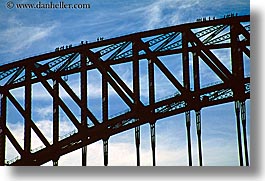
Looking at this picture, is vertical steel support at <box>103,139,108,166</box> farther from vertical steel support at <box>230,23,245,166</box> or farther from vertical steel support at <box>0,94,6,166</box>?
vertical steel support at <box>230,23,245,166</box>

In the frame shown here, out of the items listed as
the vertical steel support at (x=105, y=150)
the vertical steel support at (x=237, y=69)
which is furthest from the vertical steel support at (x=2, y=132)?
the vertical steel support at (x=237, y=69)

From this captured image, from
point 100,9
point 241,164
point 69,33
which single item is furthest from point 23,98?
point 241,164

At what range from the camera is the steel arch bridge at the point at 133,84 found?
5555mm

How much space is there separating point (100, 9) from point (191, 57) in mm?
1016

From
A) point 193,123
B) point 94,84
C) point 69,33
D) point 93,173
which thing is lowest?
point 93,173

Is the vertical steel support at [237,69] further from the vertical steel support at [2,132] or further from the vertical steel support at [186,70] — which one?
the vertical steel support at [2,132]

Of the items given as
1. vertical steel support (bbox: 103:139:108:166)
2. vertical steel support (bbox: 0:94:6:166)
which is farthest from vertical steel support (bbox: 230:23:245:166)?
vertical steel support (bbox: 0:94:6:166)

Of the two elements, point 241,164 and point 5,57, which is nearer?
point 241,164

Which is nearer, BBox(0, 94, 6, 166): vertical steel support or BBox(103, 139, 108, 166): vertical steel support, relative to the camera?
BBox(103, 139, 108, 166): vertical steel support

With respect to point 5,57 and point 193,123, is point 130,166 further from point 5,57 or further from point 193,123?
point 5,57

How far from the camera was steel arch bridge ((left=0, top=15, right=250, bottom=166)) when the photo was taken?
5.55 metres

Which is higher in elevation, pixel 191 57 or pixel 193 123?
pixel 191 57

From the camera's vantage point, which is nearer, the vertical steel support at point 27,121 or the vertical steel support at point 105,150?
the vertical steel support at point 105,150

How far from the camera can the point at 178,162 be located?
5.33 metres
